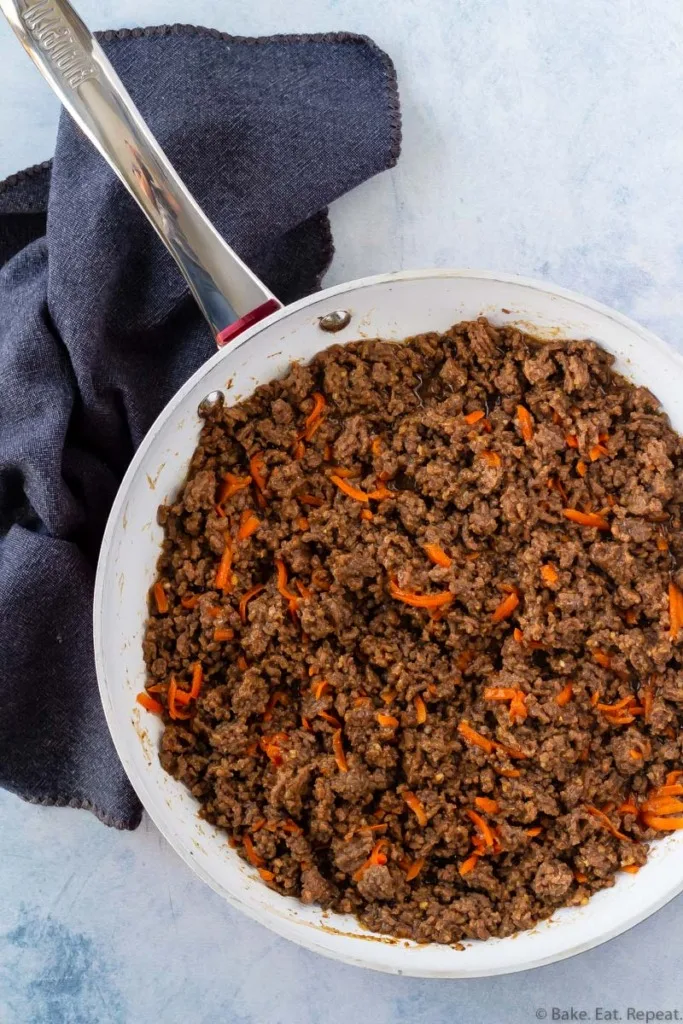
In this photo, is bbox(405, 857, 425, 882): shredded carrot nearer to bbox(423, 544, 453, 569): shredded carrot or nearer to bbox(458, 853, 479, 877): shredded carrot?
bbox(458, 853, 479, 877): shredded carrot

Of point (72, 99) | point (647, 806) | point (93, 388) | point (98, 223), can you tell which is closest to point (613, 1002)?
point (647, 806)

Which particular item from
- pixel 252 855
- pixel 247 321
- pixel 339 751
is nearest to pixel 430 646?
pixel 339 751

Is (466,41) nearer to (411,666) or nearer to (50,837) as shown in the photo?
(411,666)

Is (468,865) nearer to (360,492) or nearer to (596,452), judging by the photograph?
(360,492)

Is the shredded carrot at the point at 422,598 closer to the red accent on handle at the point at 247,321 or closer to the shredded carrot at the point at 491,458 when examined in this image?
the shredded carrot at the point at 491,458

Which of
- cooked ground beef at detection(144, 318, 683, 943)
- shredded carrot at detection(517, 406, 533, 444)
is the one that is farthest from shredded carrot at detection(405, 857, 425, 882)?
shredded carrot at detection(517, 406, 533, 444)

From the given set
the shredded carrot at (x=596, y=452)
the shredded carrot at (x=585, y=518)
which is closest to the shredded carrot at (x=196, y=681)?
the shredded carrot at (x=585, y=518)
